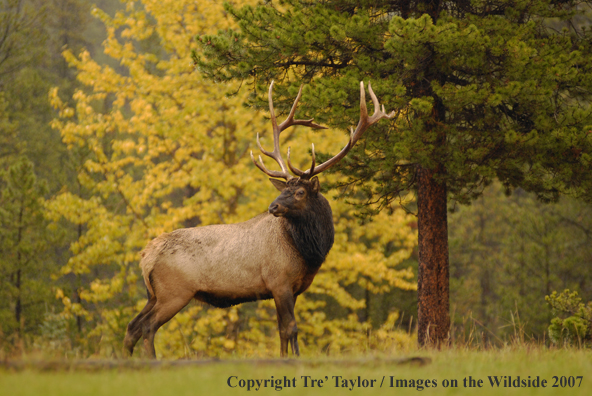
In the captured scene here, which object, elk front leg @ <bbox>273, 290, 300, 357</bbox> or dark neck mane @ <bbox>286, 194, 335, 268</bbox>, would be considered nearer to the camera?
elk front leg @ <bbox>273, 290, 300, 357</bbox>

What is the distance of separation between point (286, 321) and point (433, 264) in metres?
2.26

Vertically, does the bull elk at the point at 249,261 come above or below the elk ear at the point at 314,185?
below

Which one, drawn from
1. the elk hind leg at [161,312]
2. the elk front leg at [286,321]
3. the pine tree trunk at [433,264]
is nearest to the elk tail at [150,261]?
the elk hind leg at [161,312]

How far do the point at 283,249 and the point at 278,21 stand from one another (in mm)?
2781

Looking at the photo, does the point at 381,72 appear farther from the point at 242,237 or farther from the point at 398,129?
the point at 242,237

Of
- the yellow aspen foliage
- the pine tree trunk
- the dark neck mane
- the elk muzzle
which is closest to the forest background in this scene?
the yellow aspen foliage

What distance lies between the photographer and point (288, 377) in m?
3.60

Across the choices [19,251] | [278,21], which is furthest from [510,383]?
Result: [19,251]

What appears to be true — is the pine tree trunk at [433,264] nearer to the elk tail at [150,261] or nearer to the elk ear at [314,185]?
the elk ear at [314,185]

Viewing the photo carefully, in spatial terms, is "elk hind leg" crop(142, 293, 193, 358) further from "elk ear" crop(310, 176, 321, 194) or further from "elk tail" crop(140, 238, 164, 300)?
"elk ear" crop(310, 176, 321, 194)

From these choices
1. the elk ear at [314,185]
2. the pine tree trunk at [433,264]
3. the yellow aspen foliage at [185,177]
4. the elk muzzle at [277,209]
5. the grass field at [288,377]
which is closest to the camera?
the grass field at [288,377]

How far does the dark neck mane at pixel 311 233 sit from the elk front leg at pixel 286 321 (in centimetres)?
49

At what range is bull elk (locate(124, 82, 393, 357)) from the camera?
21.1 feet

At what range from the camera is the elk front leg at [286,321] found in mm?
6246
